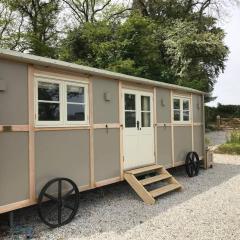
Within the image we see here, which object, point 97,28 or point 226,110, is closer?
point 97,28

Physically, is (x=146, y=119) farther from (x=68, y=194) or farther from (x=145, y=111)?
(x=68, y=194)

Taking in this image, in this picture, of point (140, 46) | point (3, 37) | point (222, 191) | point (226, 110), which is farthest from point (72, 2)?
point (222, 191)

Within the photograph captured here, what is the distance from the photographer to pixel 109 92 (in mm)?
6938

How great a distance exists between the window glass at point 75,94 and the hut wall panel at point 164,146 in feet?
9.76

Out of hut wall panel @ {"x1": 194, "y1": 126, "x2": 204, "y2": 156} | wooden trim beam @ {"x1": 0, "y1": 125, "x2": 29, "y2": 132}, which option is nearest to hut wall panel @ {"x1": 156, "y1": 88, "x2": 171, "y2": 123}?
hut wall panel @ {"x1": 194, "y1": 126, "x2": 204, "y2": 156}

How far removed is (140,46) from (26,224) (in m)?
15.5

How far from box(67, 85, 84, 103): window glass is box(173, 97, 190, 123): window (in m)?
3.92

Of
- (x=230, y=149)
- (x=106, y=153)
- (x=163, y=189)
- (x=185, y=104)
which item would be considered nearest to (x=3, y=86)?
(x=106, y=153)

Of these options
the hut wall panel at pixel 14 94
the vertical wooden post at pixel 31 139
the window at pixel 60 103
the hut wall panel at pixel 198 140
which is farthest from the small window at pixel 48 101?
the hut wall panel at pixel 198 140

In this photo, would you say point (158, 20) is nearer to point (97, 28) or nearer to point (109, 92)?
point (97, 28)

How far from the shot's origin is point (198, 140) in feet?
35.9

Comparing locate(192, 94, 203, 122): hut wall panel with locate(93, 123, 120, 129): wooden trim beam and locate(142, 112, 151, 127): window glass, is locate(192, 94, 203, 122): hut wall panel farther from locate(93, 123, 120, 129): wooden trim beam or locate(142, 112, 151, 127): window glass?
locate(93, 123, 120, 129): wooden trim beam

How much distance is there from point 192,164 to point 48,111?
5.56m

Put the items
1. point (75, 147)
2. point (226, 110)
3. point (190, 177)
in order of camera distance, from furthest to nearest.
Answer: point (226, 110) < point (190, 177) < point (75, 147)
